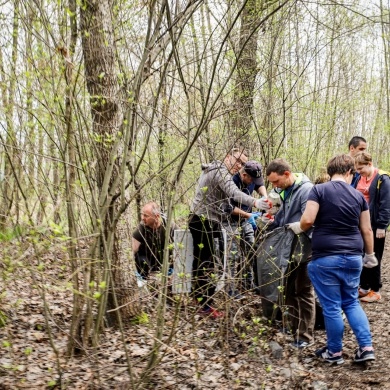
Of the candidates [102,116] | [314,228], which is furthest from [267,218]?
[102,116]

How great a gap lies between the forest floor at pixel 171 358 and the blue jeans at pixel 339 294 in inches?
13.4

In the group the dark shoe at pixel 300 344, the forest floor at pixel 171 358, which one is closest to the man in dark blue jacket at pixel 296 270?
the dark shoe at pixel 300 344

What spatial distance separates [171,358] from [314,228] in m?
1.80

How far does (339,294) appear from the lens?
419 cm

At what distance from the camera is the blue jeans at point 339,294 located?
13.5 ft

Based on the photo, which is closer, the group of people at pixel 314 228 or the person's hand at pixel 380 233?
the group of people at pixel 314 228

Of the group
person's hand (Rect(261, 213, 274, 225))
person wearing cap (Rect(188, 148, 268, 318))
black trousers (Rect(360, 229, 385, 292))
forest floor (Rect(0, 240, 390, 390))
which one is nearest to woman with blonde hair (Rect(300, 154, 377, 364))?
forest floor (Rect(0, 240, 390, 390))

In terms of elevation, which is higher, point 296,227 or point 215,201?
point 215,201

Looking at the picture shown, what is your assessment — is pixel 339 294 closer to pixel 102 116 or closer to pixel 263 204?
pixel 263 204

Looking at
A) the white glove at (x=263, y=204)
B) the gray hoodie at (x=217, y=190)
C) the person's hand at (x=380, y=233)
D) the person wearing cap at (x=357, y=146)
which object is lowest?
the person's hand at (x=380, y=233)

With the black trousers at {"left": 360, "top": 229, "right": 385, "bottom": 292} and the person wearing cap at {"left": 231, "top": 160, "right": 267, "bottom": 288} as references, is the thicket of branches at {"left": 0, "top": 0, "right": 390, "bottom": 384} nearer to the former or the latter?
the person wearing cap at {"left": 231, "top": 160, "right": 267, "bottom": 288}

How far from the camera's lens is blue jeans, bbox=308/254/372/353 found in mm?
4117

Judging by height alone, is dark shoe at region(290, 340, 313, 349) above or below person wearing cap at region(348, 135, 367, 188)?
below

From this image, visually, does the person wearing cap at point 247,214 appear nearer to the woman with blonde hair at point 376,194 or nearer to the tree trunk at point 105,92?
the woman with blonde hair at point 376,194
